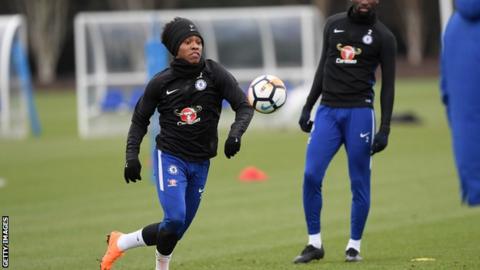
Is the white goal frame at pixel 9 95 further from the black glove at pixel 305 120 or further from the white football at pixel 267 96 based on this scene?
the white football at pixel 267 96

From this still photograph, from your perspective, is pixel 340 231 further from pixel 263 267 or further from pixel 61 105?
pixel 61 105

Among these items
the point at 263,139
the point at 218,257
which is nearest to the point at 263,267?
the point at 218,257

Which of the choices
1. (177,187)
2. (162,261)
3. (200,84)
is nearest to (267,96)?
(200,84)

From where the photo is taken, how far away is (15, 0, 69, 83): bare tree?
66.9 m

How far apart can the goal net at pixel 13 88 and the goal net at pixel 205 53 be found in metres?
2.15

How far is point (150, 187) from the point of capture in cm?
1856

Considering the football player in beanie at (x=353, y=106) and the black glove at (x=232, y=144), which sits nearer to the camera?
the black glove at (x=232, y=144)

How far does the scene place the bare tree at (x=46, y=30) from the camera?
2633 inches

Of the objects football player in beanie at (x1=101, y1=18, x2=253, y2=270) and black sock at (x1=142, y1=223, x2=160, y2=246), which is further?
black sock at (x1=142, y1=223, x2=160, y2=246)

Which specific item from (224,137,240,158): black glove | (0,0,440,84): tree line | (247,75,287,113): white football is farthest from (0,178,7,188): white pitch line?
(0,0,440,84): tree line

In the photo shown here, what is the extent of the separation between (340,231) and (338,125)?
3298 millimetres

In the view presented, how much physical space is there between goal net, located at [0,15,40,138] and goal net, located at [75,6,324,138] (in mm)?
2147

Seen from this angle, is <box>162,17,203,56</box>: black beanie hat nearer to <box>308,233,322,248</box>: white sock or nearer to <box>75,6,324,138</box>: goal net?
<box>308,233,322,248</box>: white sock

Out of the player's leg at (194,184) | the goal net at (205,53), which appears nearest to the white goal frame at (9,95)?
the goal net at (205,53)
